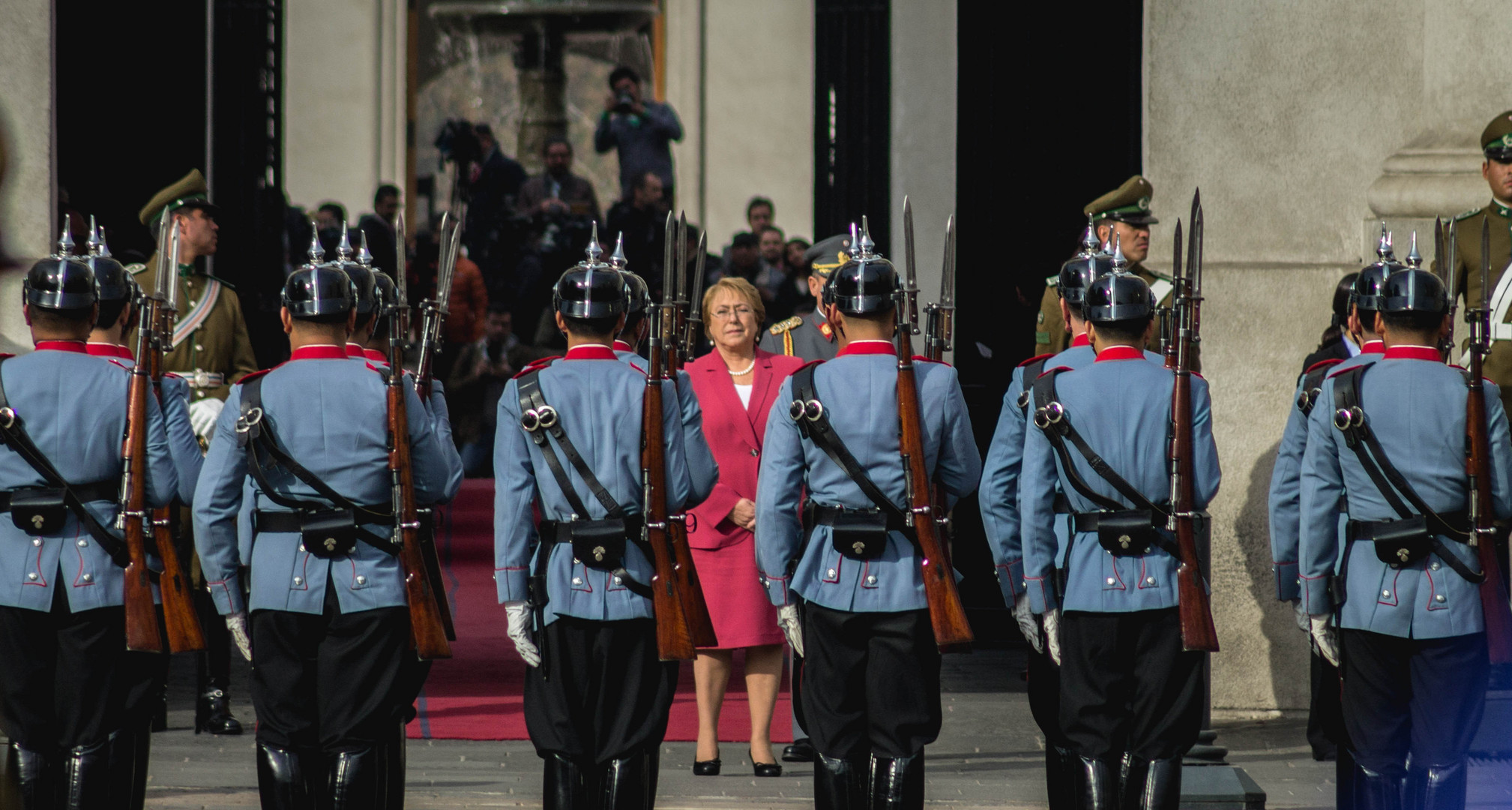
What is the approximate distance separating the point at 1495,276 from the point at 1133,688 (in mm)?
3068

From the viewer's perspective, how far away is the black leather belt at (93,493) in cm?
541

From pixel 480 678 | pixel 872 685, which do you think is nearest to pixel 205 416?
pixel 480 678

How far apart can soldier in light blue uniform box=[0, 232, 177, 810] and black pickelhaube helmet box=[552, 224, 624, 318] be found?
131cm

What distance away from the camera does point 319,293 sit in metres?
5.25

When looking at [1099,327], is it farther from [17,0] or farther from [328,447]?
[17,0]

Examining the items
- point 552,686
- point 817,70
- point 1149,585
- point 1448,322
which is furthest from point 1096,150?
point 552,686

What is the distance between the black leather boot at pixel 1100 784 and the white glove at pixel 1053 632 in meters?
0.32

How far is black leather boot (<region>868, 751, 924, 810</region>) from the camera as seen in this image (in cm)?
529

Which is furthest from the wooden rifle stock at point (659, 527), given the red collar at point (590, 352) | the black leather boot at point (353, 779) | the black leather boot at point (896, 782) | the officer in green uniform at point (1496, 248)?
the officer in green uniform at point (1496, 248)

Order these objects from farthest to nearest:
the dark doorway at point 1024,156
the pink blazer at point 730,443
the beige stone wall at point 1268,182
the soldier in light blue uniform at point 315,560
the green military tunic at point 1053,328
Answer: the dark doorway at point 1024,156 < the beige stone wall at point 1268,182 < the green military tunic at point 1053,328 < the pink blazer at point 730,443 < the soldier in light blue uniform at point 315,560

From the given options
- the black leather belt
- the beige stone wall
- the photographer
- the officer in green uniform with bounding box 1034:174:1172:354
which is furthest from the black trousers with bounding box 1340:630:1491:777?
the photographer

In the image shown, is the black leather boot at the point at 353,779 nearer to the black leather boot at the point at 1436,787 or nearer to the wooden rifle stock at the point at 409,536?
the wooden rifle stock at the point at 409,536

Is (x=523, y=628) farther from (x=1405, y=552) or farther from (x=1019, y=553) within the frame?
(x=1405, y=552)

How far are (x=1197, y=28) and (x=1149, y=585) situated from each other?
3840 millimetres
